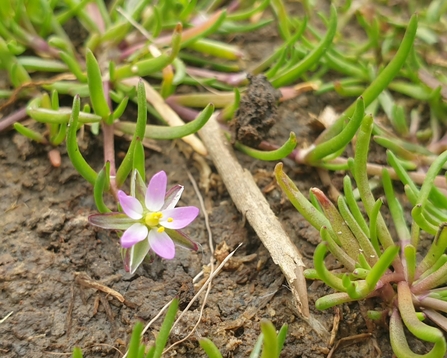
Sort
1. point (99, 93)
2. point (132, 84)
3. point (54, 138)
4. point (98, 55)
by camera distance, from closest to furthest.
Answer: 1. point (99, 93)
2. point (54, 138)
3. point (132, 84)
4. point (98, 55)

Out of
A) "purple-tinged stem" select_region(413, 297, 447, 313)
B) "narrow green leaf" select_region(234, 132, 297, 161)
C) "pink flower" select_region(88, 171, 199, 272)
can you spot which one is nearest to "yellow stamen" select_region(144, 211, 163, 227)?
"pink flower" select_region(88, 171, 199, 272)

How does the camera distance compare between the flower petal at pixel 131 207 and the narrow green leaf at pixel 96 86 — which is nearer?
the flower petal at pixel 131 207

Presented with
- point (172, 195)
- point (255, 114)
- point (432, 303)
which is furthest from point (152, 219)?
point (432, 303)

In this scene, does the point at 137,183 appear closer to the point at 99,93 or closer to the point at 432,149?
the point at 99,93

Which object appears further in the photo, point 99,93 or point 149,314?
point 99,93

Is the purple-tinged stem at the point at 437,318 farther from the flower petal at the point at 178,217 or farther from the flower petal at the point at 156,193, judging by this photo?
the flower petal at the point at 156,193

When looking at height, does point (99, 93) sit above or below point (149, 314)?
above

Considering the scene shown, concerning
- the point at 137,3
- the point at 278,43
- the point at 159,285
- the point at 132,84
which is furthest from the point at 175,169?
the point at 278,43

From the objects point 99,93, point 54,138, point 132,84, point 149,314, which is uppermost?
point 99,93

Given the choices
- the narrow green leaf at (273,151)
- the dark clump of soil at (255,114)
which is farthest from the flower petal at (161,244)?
the dark clump of soil at (255,114)
